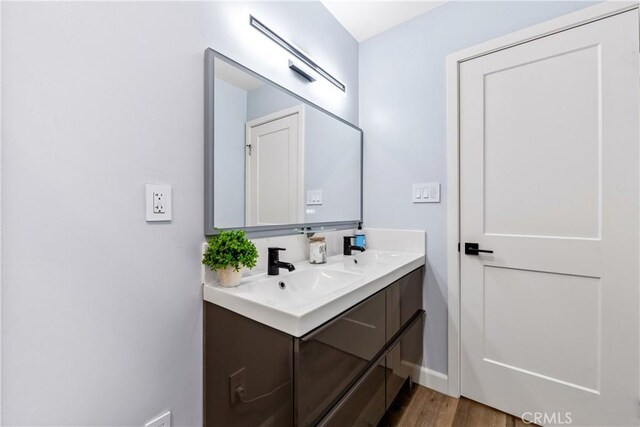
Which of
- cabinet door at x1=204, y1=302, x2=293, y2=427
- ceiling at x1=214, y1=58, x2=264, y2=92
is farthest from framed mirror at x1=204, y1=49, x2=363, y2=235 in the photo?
cabinet door at x1=204, y1=302, x2=293, y2=427

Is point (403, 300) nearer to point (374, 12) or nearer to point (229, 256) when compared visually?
point (229, 256)

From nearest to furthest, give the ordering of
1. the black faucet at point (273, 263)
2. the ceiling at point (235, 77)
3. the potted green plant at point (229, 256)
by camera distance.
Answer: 1. the potted green plant at point (229, 256)
2. the ceiling at point (235, 77)
3. the black faucet at point (273, 263)

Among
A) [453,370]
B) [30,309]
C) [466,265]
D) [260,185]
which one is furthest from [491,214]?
[30,309]

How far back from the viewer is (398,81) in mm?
1933

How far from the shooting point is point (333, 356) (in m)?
0.96

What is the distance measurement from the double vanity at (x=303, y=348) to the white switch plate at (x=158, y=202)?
1.09 feet

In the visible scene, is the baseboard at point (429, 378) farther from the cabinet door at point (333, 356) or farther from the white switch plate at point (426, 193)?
the white switch plate at point (426, 193)

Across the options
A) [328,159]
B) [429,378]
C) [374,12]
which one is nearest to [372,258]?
[328,159]

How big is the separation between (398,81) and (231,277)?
172 cm

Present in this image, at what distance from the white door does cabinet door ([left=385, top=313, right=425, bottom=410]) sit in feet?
0.85

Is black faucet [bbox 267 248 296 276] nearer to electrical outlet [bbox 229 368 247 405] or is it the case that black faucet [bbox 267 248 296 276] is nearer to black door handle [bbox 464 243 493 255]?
electrical outlet [bbox 229 368 247 405]

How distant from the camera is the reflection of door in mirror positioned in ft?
4.27

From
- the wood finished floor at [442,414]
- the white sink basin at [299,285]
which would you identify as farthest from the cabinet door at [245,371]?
the wood finished floor at [442,414]

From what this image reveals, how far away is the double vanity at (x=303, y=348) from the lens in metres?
0.84
